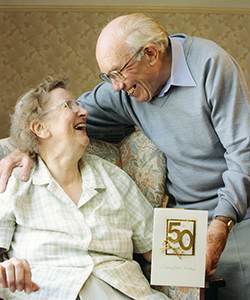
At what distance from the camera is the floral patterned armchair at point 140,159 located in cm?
168

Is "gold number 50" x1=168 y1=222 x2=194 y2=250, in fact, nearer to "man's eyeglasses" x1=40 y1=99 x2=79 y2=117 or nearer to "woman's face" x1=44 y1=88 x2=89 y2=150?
"woman's face" x1=44 y1=88 x2=89 y2=150

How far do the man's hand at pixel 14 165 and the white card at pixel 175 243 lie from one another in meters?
0.66

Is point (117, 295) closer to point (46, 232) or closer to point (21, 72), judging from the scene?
point (46, 232)

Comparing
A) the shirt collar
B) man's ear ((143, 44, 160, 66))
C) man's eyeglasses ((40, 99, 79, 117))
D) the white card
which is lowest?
the white card

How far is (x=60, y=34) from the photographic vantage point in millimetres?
3803

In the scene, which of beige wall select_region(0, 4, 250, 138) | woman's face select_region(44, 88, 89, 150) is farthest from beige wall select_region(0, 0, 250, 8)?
woman's face select_region(44, 88, 89, 150)

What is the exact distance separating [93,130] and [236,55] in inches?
107

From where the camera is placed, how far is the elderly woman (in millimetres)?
1219

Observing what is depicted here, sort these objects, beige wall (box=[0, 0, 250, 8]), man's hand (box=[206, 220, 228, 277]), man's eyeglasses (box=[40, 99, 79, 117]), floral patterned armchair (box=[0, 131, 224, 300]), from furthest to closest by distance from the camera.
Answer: beige wall (box=[0, 0, 250, 8]) < floral patterned armchair (box=[0, 131, 224, 300]) < man's eyeglasses (box=[40, 99, 79, 117]) < man's hand (box=[206, 220, 228, 277])

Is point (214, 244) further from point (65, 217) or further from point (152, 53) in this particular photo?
point (152, 53)

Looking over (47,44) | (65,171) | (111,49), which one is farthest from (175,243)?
(47,44)

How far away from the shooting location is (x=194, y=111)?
4.96ft

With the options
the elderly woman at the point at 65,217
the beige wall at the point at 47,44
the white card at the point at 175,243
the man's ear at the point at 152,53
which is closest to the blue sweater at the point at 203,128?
the man's ear at the point at 152,53

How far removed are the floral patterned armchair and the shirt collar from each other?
0.33 m
